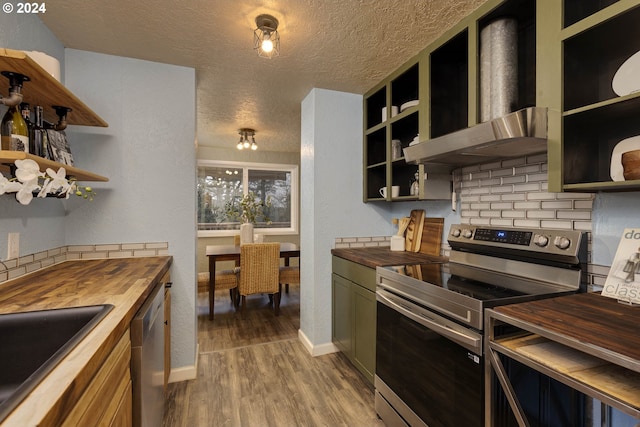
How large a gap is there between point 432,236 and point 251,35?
6.16ft

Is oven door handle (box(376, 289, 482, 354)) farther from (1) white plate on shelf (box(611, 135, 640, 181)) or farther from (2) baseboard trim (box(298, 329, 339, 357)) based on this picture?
(2) baseboard trim (box(298, 329, 339, 357))

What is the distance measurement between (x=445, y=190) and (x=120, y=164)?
2323 mm

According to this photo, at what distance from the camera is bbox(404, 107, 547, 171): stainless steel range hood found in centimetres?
122

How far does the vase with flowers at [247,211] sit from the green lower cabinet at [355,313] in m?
1.66

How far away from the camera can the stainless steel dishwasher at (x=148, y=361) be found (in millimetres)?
1139

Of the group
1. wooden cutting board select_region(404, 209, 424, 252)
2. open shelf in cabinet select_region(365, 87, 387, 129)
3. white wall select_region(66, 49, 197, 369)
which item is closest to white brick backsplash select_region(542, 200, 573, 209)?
wooden cutting board select_region(404, 209, 424, 252)

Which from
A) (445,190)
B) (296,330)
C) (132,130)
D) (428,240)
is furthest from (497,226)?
(132,130)

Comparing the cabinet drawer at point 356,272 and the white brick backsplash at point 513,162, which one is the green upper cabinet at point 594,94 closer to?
the white brick backsplash at point 513,162

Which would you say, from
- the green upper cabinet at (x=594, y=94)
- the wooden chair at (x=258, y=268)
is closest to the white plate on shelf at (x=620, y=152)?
the green upper cabinet at (x=594, y=94)

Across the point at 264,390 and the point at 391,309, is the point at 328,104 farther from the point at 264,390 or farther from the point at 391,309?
the point at 264,390

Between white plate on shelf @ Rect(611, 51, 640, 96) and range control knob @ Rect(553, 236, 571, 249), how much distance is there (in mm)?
631

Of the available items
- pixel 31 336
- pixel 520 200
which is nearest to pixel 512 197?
pixel 520 200

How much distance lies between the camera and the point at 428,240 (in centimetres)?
236

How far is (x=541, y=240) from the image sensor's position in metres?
1.45
